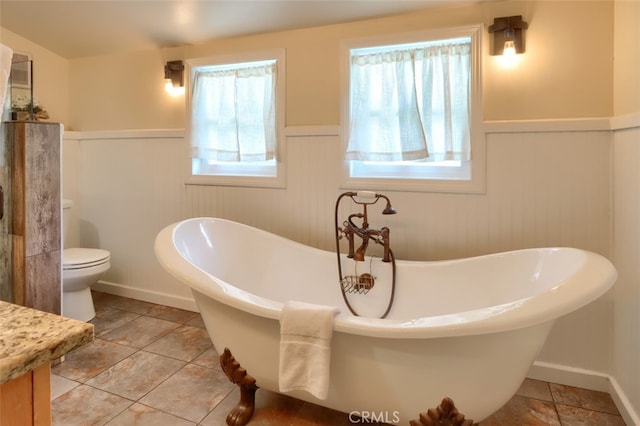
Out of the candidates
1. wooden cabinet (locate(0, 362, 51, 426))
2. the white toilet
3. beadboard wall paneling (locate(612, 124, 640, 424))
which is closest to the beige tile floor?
beadboard wall paneling (locate(612, 124, 640, 424))

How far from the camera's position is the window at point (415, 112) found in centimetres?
229

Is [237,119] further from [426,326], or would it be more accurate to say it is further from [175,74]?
[426,326]

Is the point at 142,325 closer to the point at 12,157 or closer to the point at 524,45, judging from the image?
the point at 12,157

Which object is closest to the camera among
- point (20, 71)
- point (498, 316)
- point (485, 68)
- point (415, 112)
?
point (498, 316)

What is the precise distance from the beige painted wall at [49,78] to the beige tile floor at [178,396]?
2.08 m

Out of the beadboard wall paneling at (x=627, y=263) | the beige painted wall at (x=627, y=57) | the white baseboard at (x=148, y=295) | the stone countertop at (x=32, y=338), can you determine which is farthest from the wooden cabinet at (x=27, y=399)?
the white baseboard at (x=148, y=295)

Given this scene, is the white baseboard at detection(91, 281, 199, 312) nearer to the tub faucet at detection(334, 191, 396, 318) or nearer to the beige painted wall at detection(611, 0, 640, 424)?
the tub faucet at detection(334, 191, 396, 318)

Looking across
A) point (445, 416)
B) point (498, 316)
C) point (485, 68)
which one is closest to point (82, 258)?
point (445, 416)

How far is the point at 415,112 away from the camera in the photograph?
2383mm

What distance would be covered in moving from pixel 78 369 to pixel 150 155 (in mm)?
1629

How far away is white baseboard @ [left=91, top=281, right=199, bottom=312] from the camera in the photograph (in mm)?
3172

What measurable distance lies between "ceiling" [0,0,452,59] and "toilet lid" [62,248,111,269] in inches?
62.8

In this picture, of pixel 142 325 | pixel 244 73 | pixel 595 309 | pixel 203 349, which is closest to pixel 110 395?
pixel 203 349

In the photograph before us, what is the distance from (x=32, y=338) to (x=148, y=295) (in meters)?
2.95
